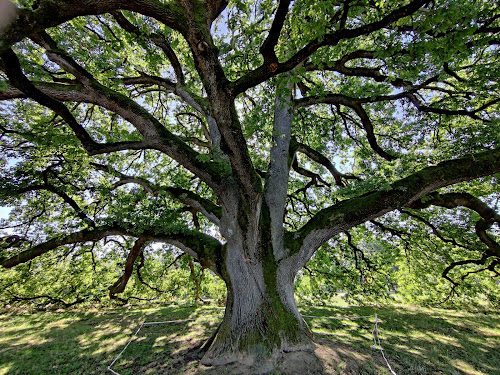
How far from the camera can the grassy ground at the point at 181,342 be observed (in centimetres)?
404

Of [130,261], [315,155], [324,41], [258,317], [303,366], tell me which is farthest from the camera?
[130,261]

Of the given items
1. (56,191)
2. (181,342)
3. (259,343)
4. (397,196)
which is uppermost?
(56,191)

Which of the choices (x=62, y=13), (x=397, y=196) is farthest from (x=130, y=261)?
(x=397, y=196)

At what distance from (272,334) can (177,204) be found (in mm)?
4780

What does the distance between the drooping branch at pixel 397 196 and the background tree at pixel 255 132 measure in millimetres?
31

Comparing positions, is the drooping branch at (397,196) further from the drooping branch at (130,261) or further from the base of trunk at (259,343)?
the drooping branch at (130,261)

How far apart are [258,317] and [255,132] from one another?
4.46m

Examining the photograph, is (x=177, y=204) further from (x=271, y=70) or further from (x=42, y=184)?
(x=271, y=70)

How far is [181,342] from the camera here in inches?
204

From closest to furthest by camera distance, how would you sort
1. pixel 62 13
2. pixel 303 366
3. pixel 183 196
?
pixel 62 13 → pixel 303 366 → pixel 183 196

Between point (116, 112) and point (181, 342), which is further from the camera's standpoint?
point (181, 342)

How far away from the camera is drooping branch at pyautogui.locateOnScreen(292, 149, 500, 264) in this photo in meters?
4.27

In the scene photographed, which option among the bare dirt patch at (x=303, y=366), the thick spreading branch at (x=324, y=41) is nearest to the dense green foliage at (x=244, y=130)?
the thick spreading branch at (x=324, y=41)

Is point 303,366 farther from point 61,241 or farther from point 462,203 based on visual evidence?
point 61,241
